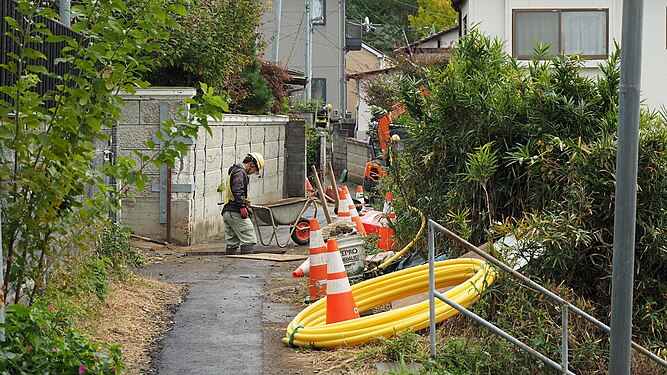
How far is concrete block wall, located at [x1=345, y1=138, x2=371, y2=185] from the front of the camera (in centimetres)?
3426

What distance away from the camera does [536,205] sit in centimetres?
933

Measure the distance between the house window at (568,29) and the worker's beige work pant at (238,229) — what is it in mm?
9216

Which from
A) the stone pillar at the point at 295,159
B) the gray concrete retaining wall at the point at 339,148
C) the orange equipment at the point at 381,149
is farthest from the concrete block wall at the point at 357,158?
the stone pillar at the point at 295,159

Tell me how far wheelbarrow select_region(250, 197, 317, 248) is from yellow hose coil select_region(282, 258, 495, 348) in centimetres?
694

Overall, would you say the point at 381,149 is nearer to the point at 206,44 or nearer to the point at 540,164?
the point at 206,44

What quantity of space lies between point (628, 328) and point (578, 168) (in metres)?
3.41

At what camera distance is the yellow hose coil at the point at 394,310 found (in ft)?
25.8

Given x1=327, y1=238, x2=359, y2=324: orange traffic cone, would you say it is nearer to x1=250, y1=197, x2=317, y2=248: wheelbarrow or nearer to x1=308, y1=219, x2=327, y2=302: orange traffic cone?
x1=308, y1=219, x2=327, y2=302: orange traffic cone

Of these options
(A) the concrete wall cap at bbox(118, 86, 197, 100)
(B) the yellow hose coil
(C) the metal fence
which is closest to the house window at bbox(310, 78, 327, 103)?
(A) the concrete wall cap at bbox(118, 86, 197, 100)

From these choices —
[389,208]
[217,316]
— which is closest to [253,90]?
[389,208]

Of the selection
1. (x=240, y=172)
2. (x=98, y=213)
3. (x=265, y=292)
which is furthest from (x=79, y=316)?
(x=240, y=172)

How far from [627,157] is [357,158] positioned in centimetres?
3049

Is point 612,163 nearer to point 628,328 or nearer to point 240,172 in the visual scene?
point 628,328

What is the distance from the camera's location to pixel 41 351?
5.44m
